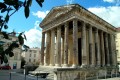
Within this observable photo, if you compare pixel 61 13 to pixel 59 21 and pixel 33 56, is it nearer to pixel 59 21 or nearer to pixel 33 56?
pixel 59 21

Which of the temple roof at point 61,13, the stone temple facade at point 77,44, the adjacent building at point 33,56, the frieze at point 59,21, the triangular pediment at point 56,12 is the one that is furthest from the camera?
A: the adjacent building at point 33,56

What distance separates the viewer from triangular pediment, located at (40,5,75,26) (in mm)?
25602

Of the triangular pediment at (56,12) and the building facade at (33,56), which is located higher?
the triangular pediment at (56,12)

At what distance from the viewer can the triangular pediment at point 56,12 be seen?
2560cm

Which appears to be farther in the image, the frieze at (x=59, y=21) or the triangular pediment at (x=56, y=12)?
the triangular pediment at (x=56, y=12)

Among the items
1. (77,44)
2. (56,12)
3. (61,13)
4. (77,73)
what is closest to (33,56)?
(56,12)

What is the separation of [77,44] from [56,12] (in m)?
7.83

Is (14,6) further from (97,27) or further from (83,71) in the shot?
(97,27)

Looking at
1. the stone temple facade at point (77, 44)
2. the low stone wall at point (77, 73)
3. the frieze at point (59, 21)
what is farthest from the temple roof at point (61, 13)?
the low stone wall at point (77, 73)

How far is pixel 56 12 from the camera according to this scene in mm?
28953

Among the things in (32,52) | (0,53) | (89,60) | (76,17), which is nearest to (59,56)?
(89,60)

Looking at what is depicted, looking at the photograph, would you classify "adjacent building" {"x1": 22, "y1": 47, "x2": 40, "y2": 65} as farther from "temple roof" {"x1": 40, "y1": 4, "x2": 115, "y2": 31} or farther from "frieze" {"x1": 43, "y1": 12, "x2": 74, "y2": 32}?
"frieze" {"x1": 43, "y1": 12, "x2": 74, "y2": 32}

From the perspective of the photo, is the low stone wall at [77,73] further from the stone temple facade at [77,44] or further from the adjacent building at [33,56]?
the adjacent building at [33,56]

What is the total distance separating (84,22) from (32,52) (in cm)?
6184
